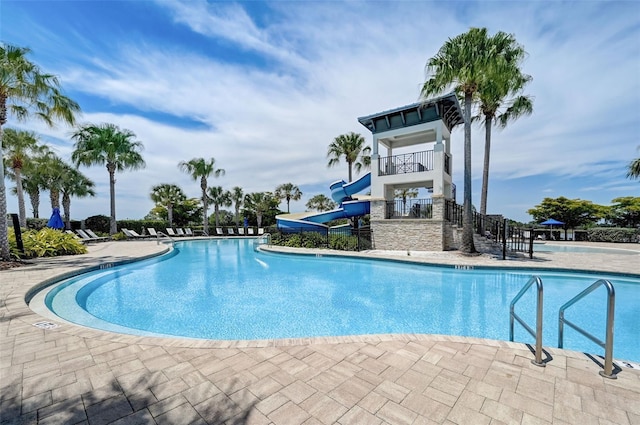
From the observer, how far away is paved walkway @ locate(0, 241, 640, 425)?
2039 mm

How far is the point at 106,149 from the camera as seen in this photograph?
20797mm

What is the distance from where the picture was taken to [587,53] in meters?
9.31

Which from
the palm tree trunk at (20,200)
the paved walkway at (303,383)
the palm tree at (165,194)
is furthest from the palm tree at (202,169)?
the paved walkway at (303,383)

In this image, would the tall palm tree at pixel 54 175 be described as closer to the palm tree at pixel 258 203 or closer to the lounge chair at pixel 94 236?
the lounge chair at pixel 94 236

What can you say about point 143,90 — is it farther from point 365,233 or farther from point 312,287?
point 365,233

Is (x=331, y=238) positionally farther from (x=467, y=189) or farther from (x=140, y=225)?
(x=140, y=225)

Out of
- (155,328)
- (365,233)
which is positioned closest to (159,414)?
(155,328)

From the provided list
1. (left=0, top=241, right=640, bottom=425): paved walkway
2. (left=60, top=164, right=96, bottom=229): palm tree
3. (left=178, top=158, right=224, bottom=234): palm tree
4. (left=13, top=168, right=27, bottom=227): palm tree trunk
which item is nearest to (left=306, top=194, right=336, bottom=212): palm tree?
(left=178, top=158, right=224, bottom=234): palm tree

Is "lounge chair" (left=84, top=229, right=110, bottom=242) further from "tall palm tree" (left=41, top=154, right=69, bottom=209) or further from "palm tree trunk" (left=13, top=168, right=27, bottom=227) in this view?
"tall palm tree" (left=41, top=154, right=69, bottom=209)

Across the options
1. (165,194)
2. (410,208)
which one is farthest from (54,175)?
(410,208)

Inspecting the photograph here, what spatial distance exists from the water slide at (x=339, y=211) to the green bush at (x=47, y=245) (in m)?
10.7

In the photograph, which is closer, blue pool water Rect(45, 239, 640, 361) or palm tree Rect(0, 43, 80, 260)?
blue pool water Rect(45, 239, 640, 361)

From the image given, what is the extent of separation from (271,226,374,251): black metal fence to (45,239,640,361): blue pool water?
4408 mm

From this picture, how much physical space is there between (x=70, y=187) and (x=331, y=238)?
2483cm
